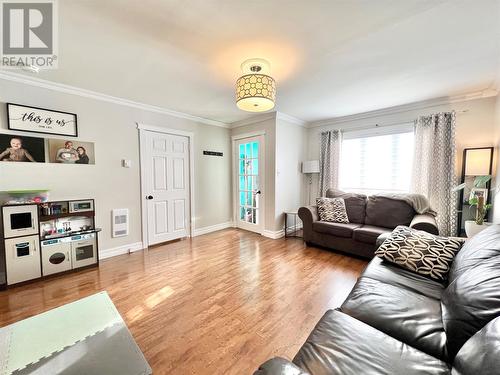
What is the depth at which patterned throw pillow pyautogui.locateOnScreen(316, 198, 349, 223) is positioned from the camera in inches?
136

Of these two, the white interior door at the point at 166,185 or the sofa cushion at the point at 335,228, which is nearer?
the sofa cushion at the point at 335,228

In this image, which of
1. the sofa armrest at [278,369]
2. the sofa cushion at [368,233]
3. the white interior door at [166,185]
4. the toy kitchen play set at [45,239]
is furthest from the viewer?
the white interior door at [166,185]

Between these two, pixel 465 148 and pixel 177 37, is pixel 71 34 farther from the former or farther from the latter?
pixel 465 148

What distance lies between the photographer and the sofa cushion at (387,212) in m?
3.11

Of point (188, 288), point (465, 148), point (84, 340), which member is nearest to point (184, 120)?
point (188, 288)

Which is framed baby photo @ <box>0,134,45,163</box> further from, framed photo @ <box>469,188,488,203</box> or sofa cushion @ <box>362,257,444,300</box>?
framed photo @ <box>469,188,488,203</box>

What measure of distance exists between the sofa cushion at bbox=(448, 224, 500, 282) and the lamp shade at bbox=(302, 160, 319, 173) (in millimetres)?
3010

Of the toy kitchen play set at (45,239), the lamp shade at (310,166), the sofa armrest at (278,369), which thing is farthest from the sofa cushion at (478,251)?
the toy kitchen play set at (45,239)

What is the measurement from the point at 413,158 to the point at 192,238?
4.12 metres

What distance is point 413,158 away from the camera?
3443 millimetres

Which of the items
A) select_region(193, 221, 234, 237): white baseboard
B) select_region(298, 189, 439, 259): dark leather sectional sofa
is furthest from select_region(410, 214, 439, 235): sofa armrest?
select_region(193, 221, 234, 237): white baseboard

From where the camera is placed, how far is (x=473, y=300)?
3.13ft

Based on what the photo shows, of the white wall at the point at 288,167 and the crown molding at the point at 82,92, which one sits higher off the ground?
the crown molding at the point at 82,92

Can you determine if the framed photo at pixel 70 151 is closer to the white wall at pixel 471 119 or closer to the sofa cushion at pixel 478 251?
the sofa cushion at pixel 478 251
